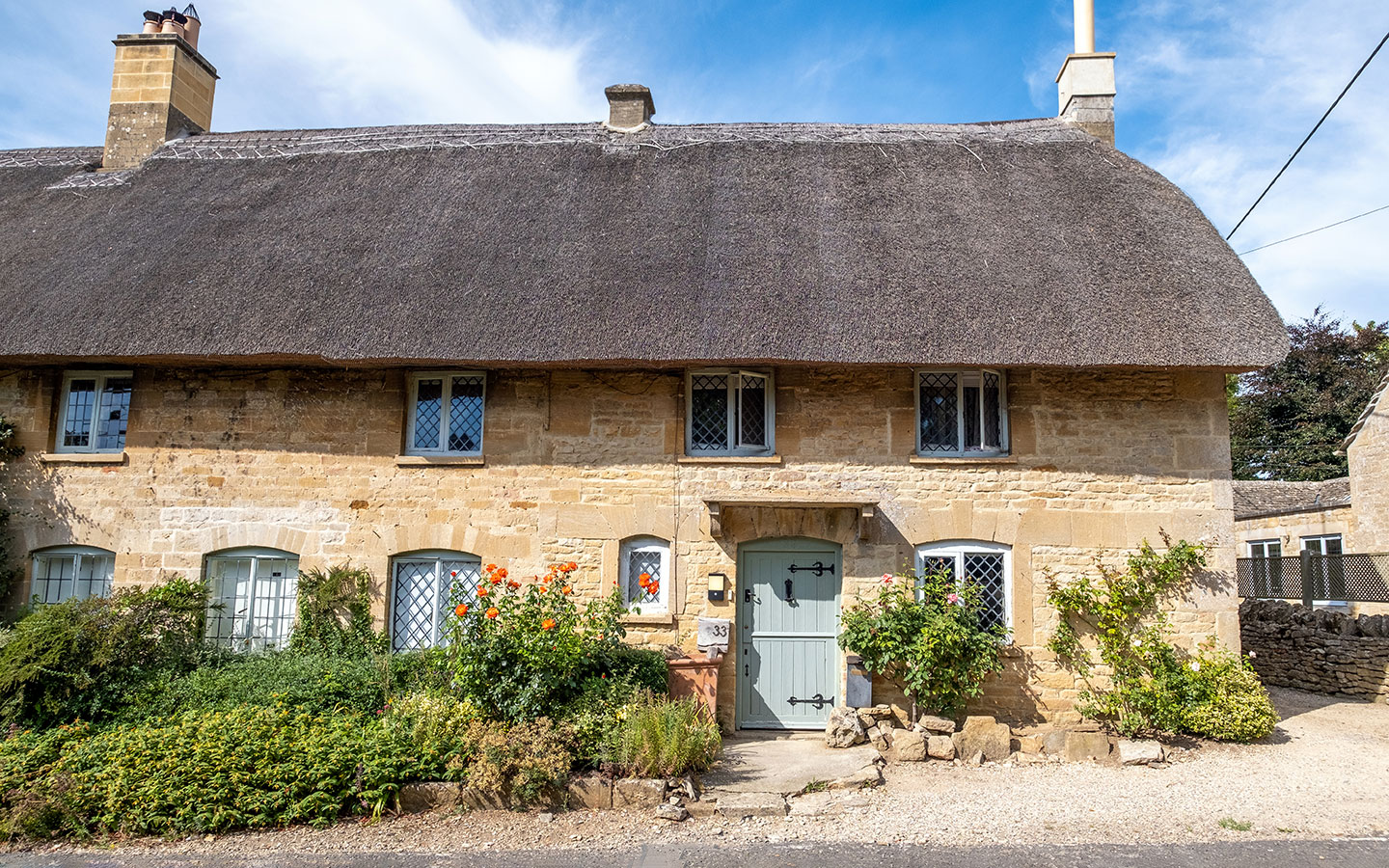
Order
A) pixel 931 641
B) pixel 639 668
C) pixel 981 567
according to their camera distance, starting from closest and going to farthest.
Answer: pixel 639 668 < pixel 931 641 < pixel 981 567

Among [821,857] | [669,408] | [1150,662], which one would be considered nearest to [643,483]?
[669,408]

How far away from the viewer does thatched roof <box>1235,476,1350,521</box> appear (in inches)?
704

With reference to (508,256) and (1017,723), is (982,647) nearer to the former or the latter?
(1017,723)

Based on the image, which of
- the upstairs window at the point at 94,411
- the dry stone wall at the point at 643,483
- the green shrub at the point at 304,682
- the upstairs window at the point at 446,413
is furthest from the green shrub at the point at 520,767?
the upstairs window at the point at 94,411

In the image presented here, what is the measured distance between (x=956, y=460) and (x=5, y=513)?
9.55 meters

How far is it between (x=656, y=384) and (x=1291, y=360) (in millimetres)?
23768

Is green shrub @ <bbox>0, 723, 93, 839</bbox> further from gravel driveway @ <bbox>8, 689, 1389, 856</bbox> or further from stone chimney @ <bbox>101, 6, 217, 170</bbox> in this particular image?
stone chimney @ <bbox>101, 6, 217, 170</bbox>

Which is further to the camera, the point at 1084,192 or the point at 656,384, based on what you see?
the point at 1084,192

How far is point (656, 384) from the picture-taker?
896cm

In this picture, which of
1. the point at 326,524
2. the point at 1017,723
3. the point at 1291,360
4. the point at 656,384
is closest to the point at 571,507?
the point at 656,384

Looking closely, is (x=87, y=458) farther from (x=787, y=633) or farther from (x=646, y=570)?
(x=787, y=633)

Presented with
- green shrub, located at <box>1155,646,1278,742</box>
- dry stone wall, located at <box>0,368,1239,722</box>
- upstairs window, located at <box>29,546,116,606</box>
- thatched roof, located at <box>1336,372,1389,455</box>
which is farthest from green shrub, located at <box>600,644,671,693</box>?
thatched roof, located at <box>1336,372,1389,455</box>

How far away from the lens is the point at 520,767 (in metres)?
6.19

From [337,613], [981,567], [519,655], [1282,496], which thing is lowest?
[519,655]
